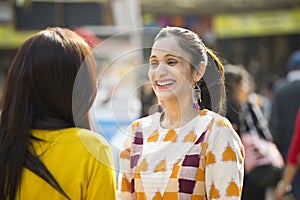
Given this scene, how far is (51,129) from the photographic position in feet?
7.00

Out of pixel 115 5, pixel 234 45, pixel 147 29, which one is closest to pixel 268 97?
pixel 234 45

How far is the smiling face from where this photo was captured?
2.17m

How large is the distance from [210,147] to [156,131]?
22 centimetres

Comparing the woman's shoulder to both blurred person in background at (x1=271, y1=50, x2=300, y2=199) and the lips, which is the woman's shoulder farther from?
blurred person in background at (x1=271, y1=50, x2=300, y2=199)

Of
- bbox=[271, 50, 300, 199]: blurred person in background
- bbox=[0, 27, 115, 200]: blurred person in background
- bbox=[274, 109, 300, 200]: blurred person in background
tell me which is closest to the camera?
bbox=[0, 27, 115, 200]: blurred person in background

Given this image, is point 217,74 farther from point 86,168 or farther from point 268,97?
point 268,97

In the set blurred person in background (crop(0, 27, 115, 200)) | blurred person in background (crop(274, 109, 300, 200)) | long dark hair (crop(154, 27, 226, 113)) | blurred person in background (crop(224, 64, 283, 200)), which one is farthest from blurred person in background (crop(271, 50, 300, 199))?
blurred person in background (crop(0, 27, 115, 200))

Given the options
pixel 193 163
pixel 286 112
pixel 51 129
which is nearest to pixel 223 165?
pixel 193 163

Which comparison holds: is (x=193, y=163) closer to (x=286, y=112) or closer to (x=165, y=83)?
(x=165, y=83)

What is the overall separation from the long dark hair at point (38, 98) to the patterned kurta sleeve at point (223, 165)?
442mm

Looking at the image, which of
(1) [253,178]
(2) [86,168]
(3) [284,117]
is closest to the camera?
(2) [86,168]

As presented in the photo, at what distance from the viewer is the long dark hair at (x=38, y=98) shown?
6.87 ft

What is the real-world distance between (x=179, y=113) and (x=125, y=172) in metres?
0.29

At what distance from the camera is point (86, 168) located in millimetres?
2088
